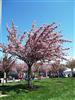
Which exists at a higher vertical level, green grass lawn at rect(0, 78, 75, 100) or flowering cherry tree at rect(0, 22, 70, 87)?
flowering cherry tree at rect(0, 22, 70, 87)

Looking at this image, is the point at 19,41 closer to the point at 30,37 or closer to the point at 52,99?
the point at 30,37

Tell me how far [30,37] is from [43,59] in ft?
5.85

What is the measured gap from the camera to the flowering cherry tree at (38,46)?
21.0 m

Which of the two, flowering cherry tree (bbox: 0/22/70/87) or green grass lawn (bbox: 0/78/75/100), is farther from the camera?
flowering cherry tree (bbox: 0/22/70/87)

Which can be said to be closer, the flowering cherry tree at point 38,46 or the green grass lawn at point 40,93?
the green grass lawn at point 40,93

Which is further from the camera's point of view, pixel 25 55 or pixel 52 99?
pixel 25 55

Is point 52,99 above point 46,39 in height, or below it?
below

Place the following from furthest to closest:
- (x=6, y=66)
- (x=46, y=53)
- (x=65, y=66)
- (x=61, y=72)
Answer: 1. (x=61, y=72)
2. (x=65, y=66)
3. (x=6, y=66)
4. (x=46, y=53)

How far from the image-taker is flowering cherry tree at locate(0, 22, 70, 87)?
21.0 meters

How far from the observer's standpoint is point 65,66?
7844 centimetres

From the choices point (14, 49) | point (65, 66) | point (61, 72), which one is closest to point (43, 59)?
point (14, 49)

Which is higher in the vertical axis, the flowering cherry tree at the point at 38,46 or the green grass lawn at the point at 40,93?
the flowering cherry tree at the point at 38,46

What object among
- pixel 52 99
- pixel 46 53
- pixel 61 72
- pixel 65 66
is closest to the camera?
pixel 52 99

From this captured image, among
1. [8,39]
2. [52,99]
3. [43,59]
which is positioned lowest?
[52,99]
